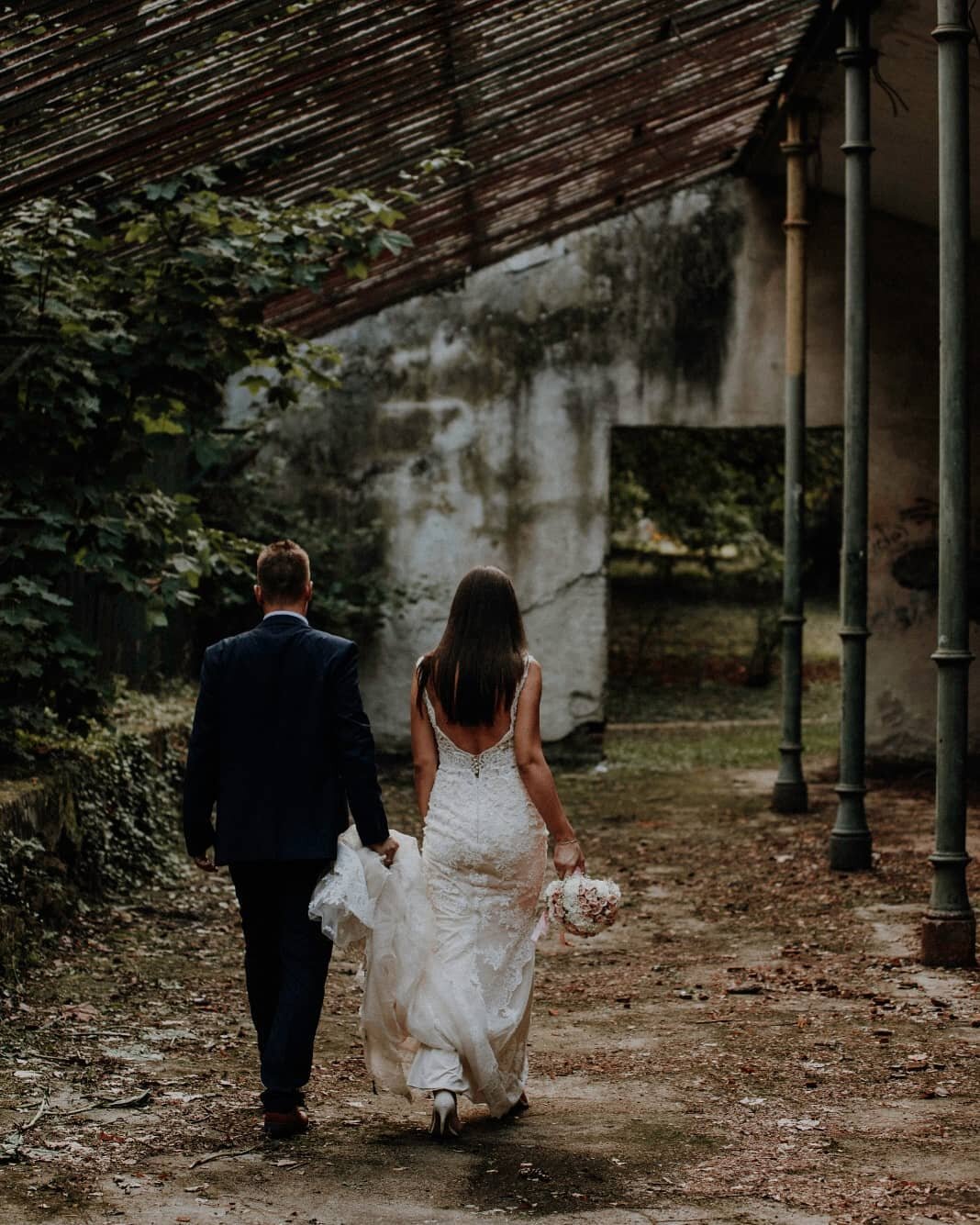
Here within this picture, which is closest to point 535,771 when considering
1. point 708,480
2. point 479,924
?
point 479,924

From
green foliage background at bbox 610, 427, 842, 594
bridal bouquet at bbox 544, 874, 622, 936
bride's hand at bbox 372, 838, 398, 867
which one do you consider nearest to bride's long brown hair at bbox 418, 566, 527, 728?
bride's hand at bbox 372, 838, 398, 867

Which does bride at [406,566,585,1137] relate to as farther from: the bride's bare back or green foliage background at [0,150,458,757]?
green foliage background at [0,150,458,757]

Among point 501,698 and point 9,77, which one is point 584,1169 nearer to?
point 501,698

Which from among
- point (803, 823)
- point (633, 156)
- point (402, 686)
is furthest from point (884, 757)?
point (633, 156)

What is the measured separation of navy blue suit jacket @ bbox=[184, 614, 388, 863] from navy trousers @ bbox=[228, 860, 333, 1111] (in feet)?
0.36

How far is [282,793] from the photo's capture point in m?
4.83

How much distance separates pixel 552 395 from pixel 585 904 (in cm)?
951

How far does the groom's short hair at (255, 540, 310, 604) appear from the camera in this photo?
4.99 meters

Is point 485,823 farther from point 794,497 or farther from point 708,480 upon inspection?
point 708,480

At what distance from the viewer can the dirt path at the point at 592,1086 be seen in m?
4.15

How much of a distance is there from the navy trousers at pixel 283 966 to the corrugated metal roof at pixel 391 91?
3.38m

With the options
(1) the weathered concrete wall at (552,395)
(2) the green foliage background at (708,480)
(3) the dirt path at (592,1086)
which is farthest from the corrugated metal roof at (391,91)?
(2) the green foliage background at (708,480)

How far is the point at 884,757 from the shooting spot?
13.4 meters

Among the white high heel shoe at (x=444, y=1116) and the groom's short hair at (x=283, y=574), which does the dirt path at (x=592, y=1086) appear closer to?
the white high heel shoe at (x=444, y=1116)
